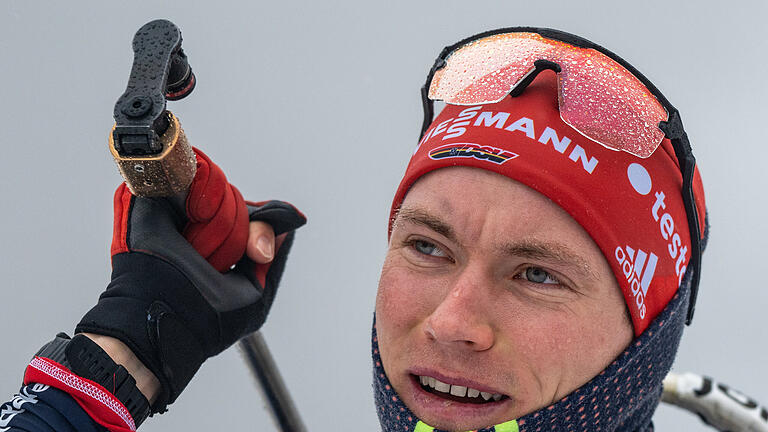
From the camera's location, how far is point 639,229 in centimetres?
136

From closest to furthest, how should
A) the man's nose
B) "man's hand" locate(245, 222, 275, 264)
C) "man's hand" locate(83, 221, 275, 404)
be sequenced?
the man's nose, "man's hand" locate(83, 221, 275, 404), "man's hand" locate(245, 222, 275, 264)

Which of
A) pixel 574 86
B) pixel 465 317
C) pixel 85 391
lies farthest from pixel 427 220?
pixel 85 391

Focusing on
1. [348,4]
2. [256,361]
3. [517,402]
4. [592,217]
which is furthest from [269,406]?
[348,4]

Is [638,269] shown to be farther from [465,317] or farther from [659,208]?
[465,317]

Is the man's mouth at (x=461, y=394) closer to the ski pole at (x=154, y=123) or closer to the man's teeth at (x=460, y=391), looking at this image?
the man's teeth at (x=460, y=391)

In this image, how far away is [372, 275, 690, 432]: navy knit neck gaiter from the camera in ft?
4.38

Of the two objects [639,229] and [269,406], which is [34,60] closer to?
[269,406]

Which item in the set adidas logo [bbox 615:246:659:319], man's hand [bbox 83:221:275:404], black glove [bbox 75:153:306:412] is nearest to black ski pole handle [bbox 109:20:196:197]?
black glove [bbox 75:153:306:412]

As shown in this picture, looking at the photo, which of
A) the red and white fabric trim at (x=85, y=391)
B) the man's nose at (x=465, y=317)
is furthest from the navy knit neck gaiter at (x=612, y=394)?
the red and white fabric trim at (x=85, y=391)

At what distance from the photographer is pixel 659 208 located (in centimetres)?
139

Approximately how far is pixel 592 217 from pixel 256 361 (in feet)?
2.43

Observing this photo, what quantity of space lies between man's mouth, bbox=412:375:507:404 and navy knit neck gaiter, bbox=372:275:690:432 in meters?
0.05

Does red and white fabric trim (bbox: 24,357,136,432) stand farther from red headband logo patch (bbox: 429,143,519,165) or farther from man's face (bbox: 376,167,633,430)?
red headband logo patch (bbox: 429,143,519,165)

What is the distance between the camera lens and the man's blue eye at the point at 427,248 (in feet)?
4.63
